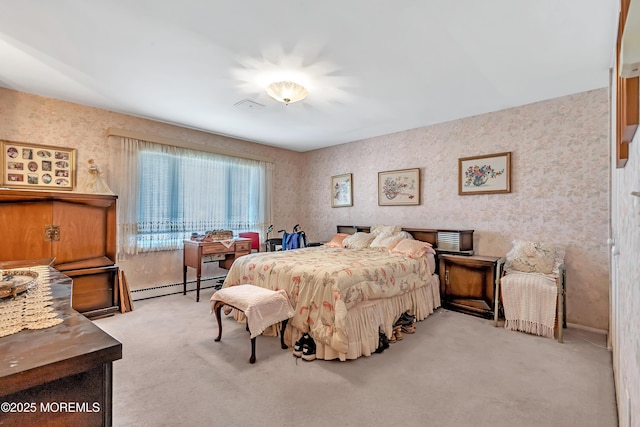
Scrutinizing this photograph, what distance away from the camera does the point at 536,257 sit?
315 cm

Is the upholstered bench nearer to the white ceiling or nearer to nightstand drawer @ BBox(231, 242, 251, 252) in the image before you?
nightstand drawer @ BBox(231, 242, 251, 252)

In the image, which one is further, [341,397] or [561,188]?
[561,188]

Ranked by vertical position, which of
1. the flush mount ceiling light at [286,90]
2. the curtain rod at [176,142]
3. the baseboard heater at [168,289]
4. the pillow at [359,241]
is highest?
the flush mount ceiling light at [286,90]

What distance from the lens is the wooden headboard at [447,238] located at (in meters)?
3.73

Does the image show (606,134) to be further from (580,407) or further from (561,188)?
(580,407)

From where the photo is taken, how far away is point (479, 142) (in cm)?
381

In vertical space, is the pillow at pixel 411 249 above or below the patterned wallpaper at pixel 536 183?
below

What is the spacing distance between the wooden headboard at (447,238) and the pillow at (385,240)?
1.01 feet

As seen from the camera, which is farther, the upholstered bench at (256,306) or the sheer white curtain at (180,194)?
the sheer white curtain at (180,194)

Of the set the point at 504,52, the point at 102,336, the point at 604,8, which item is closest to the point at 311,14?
the point at 504,52

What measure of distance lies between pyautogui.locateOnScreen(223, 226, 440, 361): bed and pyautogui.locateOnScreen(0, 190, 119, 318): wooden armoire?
1465 mm

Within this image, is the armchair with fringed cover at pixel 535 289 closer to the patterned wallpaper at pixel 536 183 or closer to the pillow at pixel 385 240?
the patterned wallpaper at pixel 536 183

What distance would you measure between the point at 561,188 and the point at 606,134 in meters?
0.63

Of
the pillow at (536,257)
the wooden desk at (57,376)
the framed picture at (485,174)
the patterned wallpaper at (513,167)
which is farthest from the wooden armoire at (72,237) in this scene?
the pillow at (536,257)
